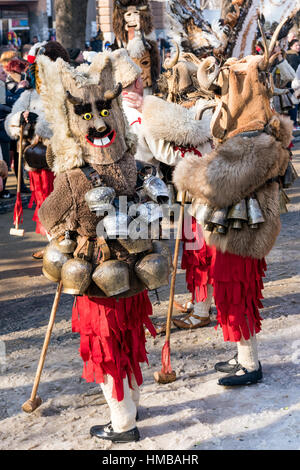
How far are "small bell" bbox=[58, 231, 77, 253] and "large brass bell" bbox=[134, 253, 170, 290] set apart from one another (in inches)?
13.6

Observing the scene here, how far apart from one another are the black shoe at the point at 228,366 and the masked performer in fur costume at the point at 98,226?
3.09 feet

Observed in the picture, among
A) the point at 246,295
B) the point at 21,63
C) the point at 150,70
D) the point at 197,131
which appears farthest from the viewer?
the point at 21,63

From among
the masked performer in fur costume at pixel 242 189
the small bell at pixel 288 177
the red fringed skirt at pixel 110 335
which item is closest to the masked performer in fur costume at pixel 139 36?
the masked performer in fur costume at pixel 242 189

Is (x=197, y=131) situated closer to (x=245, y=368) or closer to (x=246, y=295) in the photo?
(x=246, y=295)

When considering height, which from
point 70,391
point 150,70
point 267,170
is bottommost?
point 70,391

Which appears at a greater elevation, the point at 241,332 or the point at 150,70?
the point at 150,70

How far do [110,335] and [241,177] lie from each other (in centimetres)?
115

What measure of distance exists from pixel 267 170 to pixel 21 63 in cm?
741

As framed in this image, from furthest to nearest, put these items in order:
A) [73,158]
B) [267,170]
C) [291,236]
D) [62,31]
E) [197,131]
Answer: [62,31] < [291,236] < [197,131] < [267,170] < [73,158]

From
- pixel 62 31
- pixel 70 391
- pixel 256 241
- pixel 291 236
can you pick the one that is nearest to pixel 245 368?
pixel 256 241

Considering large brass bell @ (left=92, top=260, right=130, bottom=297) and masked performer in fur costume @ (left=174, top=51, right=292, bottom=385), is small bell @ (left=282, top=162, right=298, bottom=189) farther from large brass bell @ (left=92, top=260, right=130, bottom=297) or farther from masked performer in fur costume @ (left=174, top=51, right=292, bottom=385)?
large brass bell @ (left=92, top=260, right=130, bottom=297)

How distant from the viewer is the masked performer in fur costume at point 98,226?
2.94 m

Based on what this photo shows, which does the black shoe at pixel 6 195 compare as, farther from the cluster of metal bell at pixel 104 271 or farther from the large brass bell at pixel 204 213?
the cluster of metal bell at pixel 104 271

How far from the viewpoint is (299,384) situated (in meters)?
3.75
